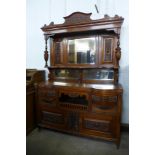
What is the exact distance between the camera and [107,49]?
8.38ft

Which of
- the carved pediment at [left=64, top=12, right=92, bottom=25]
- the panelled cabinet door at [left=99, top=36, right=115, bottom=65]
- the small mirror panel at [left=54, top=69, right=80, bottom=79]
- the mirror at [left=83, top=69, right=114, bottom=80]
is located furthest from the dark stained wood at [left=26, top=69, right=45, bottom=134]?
the panelled cabinet door at [left=99, top=36, right=115, bottom=65]

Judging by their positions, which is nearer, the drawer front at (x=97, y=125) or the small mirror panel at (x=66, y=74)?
the drawer front at (x=97, y=125)

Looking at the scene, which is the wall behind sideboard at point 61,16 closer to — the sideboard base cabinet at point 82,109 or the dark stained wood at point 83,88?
the dark stained wood at point 83,88

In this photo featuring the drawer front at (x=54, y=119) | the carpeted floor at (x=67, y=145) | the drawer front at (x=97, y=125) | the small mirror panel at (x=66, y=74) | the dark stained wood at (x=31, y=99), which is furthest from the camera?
the small mirror panel at (x=66, y=74)

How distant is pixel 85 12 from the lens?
2.73 metres

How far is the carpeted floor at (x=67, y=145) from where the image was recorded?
2.09 meters

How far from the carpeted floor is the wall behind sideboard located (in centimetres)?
63

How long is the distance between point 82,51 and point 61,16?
0.85 meters

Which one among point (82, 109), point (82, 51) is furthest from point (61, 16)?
point (82, 109)

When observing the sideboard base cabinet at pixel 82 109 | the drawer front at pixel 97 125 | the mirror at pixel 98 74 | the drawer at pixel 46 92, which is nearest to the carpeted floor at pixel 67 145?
the sideboard base cabinet at pixel 82 109

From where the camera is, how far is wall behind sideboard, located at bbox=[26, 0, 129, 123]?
259 cm

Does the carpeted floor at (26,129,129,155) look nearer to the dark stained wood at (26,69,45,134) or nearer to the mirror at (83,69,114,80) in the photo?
the dark stained wood at (26,69,45,134)

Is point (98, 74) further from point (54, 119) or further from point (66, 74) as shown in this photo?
point (54, 119)
